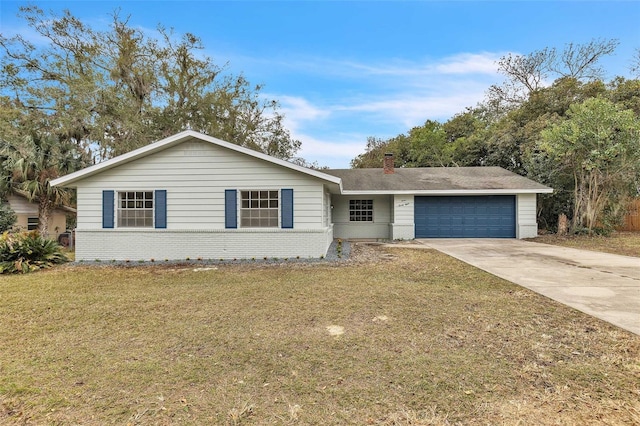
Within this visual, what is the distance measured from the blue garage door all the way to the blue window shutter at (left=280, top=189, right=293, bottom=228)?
25.1 ft

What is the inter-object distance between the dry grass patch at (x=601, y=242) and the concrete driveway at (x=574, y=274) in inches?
41.1

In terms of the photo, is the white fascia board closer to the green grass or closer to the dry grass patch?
the dry grass patch

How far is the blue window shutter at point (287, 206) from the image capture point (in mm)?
9969

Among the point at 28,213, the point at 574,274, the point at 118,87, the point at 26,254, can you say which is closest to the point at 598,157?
the point at 574,274

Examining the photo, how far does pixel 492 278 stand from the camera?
6.99m

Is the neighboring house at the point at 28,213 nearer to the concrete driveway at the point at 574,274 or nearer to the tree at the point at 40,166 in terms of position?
the tree at the point at 40,166

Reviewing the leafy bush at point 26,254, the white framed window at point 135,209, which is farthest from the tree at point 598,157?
the leafy bush at point 26,254

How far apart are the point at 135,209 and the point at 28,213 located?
9725mm

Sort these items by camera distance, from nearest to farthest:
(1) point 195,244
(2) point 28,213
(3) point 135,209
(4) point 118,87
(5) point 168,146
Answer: (5) point 168,146
(1) point 195,244
(3) point 135,209
(2) point 28,213
(4) point 118,87

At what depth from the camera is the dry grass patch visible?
10.9 m

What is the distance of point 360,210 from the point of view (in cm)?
1598

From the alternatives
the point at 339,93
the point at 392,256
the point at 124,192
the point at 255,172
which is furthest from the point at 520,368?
the point at 339,93

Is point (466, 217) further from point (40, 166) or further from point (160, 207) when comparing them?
A: point (40, 166)

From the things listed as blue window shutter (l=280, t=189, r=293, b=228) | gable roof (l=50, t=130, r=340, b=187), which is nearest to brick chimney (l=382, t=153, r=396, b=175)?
gable roof (l=50, t=130, r=340, b=187)
